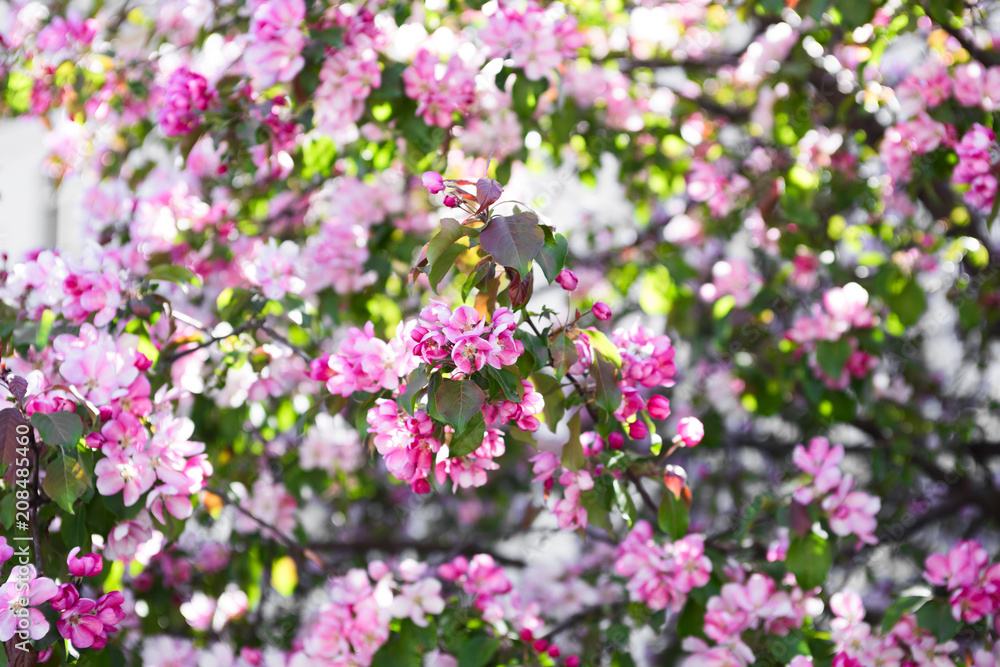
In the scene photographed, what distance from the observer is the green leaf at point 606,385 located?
945 millimetres

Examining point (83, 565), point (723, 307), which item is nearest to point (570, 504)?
point (83, 565)

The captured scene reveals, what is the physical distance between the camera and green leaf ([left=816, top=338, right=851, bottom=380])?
5.44 feet

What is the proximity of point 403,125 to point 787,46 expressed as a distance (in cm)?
101

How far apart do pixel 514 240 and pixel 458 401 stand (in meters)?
0.18

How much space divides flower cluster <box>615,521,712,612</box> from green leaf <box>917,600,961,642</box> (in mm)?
300

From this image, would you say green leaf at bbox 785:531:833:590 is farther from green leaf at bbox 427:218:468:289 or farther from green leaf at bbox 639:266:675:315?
green leaf at bbox 639:266:675:315

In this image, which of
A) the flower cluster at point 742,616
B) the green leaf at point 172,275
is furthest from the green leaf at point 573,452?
the green leaf at point 172,275

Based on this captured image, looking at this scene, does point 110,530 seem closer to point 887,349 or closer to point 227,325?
point 227,325

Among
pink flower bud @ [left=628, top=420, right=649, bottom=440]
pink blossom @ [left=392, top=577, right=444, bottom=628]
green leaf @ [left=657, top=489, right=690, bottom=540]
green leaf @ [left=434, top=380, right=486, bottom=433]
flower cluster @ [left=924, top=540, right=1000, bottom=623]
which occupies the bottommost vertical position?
pink blossom @ [left=392, top=577, right=444, bottom=628]

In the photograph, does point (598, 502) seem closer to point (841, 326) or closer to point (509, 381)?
point (509, 381)

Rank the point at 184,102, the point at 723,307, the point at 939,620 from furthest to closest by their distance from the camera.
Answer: the point at 723,307 → the point at 184,102 → the point at 939,620

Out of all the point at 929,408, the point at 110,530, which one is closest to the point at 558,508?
the point at 110,530

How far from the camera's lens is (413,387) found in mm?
834

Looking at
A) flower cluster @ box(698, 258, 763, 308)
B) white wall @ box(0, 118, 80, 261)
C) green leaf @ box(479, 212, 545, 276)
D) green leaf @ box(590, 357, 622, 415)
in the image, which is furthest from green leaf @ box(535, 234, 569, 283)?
white wall @ box(0, 118, 80, 261)
